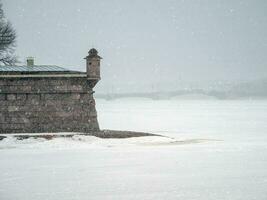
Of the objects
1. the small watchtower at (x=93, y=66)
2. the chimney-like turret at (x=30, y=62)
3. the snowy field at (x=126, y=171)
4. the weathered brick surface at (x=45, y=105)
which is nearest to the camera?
the snowy field at (x=126, y=171)

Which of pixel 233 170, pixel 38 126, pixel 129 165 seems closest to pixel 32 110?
pixel 38 126

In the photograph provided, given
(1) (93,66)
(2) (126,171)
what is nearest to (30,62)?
(1) (93,66)

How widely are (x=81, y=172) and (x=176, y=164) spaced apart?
2.80m

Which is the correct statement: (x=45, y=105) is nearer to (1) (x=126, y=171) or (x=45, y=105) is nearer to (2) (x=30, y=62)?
(2) (x=30, y=62)

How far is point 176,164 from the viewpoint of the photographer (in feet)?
40.6

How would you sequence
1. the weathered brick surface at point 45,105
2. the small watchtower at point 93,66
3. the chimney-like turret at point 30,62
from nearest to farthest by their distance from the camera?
the weathered brick surface at point 45,105 → the small watchtower at point 93,66 → the chimney-like turret at point 30,62

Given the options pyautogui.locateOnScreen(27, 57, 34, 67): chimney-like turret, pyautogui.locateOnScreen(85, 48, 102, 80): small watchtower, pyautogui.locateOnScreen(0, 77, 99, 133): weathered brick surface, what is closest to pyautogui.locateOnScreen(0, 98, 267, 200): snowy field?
pyautogui.locateOnScreen(0, 77, 99, 133): weathered brick surface

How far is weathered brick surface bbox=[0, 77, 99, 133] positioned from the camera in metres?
19.9

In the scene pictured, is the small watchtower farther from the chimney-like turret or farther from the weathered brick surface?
the chimney-like turret

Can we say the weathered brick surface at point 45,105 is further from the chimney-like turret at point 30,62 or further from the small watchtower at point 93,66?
the chimney-like turret at point 30,62

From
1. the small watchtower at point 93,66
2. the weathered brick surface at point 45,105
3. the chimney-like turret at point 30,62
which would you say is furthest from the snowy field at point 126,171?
the chimney-like turret at point 30,62

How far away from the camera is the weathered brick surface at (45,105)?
1986 cm

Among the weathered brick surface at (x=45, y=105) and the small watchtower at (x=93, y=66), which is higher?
the small watchtower at (x=93, y=66)

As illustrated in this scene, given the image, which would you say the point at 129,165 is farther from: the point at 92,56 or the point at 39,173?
the point at 92,56
